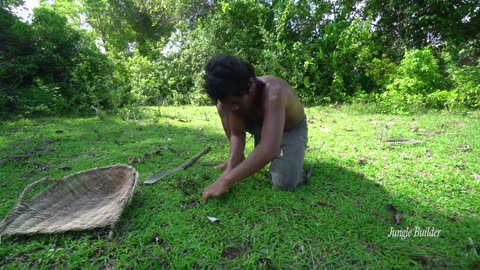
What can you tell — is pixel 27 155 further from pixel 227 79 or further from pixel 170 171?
pixel 227 79

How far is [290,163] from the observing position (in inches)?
88.6

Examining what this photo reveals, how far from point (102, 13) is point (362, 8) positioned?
15.4m

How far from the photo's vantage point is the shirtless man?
5.90ft

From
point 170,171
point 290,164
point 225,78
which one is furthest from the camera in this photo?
point 170,171

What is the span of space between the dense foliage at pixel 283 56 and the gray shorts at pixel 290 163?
4.50 metres

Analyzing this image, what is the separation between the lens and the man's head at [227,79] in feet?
5.80

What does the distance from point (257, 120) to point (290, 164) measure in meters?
0.51

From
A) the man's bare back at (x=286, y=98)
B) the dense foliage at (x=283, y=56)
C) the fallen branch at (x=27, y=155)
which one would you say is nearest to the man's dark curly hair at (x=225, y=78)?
the man's bare back at (x=286, y=98)

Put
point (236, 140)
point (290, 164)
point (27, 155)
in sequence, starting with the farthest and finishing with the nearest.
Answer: point (27, 155) → point (236, 140) → point (290, 164)

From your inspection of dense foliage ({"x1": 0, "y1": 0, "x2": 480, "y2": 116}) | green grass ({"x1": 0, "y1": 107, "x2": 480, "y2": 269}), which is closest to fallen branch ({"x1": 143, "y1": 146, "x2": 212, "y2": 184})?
green grass ({"x1": 0, "y1": 107, "x2": 480, "y2": 269})

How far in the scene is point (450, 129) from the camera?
4133mm

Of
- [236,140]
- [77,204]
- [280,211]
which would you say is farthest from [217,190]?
[77,204]

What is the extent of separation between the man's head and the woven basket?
0.87 m

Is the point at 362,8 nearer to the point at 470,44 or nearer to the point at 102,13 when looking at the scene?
the point at 470,44
